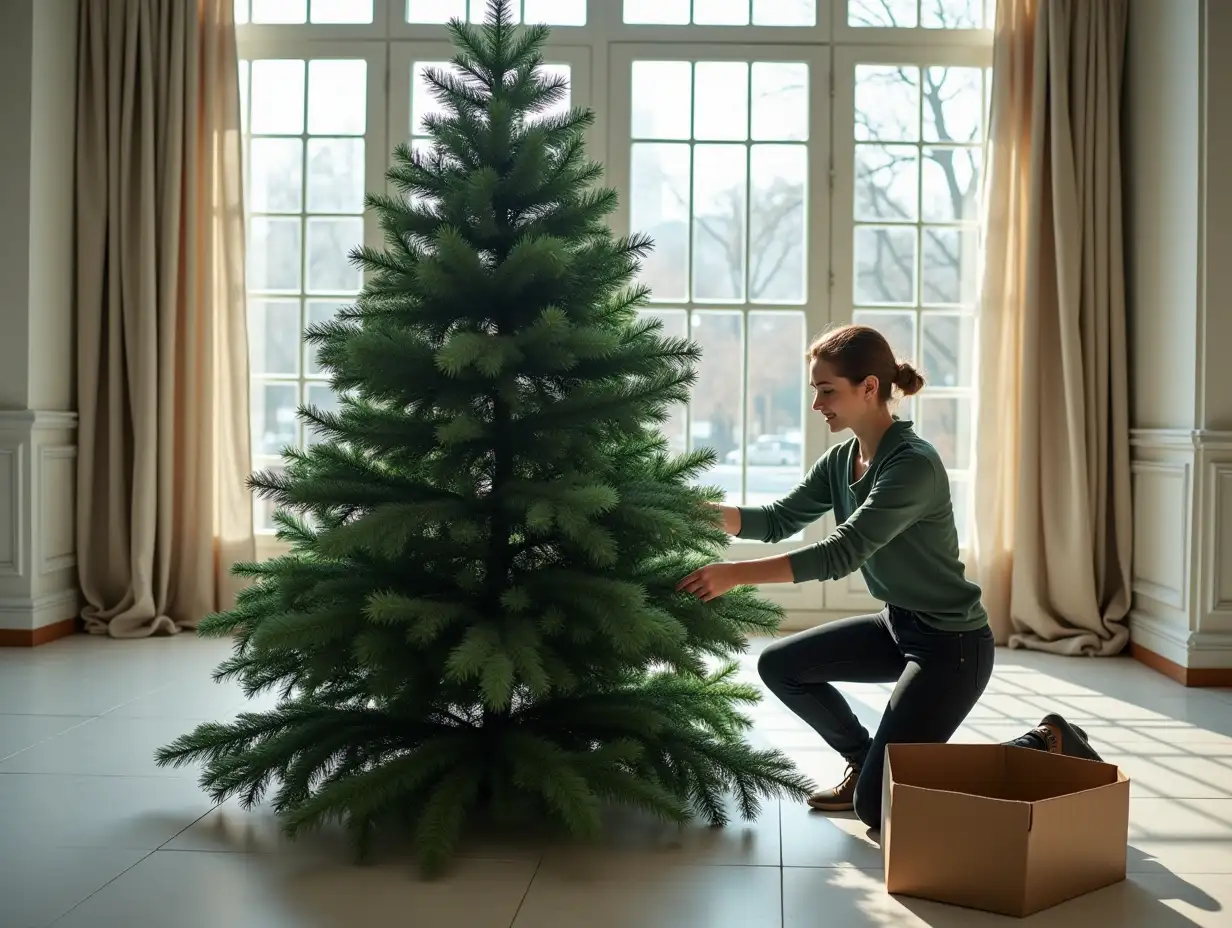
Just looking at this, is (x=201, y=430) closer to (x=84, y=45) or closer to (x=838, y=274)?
(x=84, y=45)

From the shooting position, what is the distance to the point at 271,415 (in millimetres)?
5512

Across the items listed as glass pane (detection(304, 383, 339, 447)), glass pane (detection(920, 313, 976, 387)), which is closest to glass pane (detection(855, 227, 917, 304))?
glass pane (detection(920, 313, 976, 387))

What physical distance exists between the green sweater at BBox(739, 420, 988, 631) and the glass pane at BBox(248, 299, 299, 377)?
126 inches

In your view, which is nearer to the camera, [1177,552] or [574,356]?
[574,356]

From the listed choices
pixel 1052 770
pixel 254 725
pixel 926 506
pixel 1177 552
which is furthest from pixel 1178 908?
pixel 1177 552

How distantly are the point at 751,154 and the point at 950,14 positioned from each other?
100 centimetres

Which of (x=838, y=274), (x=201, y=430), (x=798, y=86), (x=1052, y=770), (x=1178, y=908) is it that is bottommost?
(x=1178, y=908)

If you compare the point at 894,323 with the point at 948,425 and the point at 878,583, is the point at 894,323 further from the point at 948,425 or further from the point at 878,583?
the point at 878,583

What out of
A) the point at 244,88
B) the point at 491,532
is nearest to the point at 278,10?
the point at 244,88

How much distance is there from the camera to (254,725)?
111 inches

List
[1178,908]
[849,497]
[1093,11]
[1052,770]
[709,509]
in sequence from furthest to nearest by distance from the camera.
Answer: [1093,11] < [849,497] < [709,509] < [1052,770] < [1178,908]

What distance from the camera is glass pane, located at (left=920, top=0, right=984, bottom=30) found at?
5328 mm

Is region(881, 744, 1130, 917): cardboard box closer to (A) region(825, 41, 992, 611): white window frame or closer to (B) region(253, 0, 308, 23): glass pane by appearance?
(A) region(825, 41, 992, 611): white window frame

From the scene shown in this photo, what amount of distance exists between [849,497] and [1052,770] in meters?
0.73
